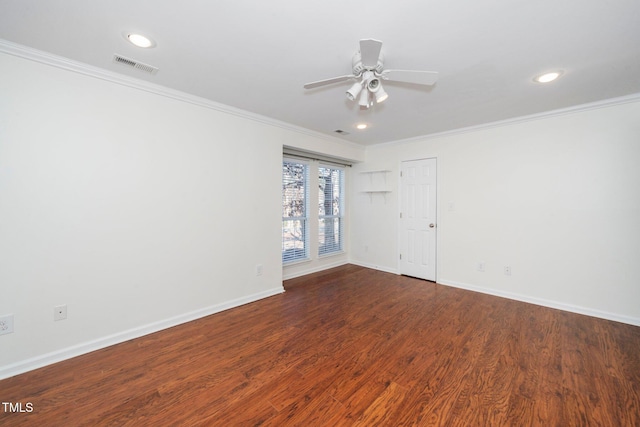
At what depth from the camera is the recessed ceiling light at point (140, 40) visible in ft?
5.93

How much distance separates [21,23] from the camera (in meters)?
1.68

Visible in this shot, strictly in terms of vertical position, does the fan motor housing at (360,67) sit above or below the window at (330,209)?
above

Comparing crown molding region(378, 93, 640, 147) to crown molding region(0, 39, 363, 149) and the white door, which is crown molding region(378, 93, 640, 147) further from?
crown molding region(0, 39, 363, 149)

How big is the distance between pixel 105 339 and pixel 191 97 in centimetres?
255

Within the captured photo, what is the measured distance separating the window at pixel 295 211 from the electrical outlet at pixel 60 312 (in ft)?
8.82

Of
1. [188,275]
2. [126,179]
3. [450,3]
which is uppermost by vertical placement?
[450,3]

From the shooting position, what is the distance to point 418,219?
4.45m

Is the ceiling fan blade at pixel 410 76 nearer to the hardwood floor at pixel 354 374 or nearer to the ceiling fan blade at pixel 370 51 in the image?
the ceiling fan blade at pixel 370 51

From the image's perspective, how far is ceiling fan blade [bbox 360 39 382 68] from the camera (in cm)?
150

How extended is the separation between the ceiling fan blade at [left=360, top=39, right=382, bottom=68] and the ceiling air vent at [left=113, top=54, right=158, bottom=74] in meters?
1.86

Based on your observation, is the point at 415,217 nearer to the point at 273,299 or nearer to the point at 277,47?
the point at 273,299

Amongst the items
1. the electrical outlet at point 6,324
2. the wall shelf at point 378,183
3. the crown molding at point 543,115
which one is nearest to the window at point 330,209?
the wall shelf at point 378,183

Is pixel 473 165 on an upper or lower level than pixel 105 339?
upper

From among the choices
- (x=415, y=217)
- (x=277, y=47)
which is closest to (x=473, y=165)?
(x=415, y=217)
